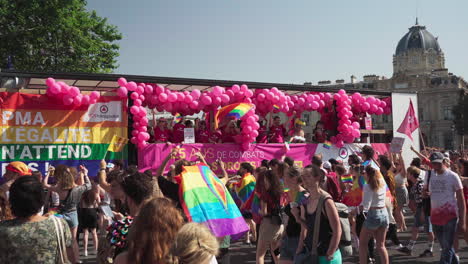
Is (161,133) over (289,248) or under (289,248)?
over

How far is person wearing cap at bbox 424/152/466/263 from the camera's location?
261 inches

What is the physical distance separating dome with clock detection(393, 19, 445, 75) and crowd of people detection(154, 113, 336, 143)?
334 feet

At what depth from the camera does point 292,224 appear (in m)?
6.09

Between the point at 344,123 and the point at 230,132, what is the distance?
3659 millimetres

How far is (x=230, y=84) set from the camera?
12.5 m

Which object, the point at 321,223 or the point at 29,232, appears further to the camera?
→ the point at 321,223

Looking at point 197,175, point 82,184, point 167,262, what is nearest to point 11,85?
point 82,184

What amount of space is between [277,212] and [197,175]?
173cm

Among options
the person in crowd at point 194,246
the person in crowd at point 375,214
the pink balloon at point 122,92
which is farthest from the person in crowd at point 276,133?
the person in crowd at point 194,246

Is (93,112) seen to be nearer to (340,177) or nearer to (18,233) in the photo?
(340,177)

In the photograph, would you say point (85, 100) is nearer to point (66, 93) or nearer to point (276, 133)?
point (66, 93)

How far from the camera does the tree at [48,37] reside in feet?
77.0

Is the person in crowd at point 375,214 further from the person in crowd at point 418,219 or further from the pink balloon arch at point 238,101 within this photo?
the pink balloon arch at point 238,101

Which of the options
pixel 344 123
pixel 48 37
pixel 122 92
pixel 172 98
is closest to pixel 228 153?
pixel 172 98
